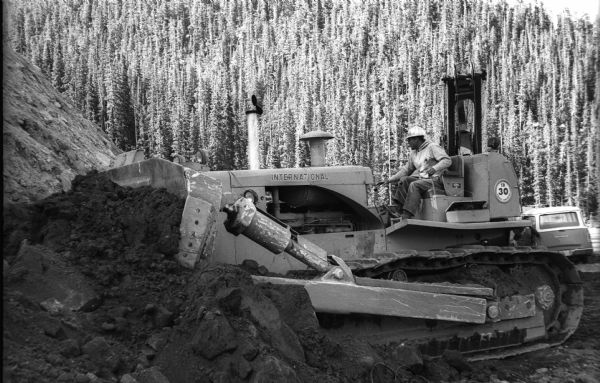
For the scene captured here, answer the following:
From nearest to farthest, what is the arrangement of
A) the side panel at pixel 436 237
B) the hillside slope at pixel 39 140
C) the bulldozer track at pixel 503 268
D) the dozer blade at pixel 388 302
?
1. the dozer blade at pixel 388 302
2. the bulldozer track at pixel 503 268
3. the side panel at pixel 436 237
4. the hillside slope at pixel 39 140

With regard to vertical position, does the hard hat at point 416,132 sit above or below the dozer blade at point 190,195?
above

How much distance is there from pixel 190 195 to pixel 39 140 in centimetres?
831

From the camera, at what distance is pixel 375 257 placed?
20.3ft

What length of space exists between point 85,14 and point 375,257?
4225 inches

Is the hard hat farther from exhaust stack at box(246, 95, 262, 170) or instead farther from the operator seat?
→ exhaust stack at box(246, 95, 262, 170)

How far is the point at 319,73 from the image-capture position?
117500mm

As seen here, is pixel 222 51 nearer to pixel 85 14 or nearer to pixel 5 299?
pixel 85 14

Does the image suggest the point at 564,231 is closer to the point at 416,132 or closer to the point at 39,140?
the point at 416,132

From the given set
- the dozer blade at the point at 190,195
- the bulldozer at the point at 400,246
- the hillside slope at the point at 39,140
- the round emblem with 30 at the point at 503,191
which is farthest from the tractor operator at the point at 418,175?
the hillside slope at the point at 39,140

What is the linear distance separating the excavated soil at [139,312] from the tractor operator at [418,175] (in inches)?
78.5

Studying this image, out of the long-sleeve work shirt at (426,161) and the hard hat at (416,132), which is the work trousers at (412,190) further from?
the hard hat at (416,132)

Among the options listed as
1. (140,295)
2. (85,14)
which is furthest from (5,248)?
(85,14)

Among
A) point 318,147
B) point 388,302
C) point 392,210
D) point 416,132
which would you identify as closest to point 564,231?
point 416,132

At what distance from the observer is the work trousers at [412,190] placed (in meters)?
6.77
